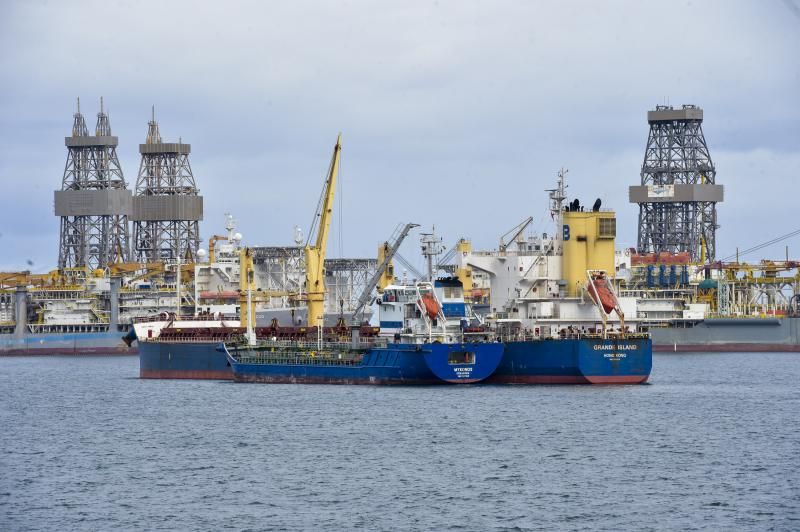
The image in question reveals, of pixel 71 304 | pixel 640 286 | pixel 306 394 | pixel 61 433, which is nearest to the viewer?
pixel 61 433

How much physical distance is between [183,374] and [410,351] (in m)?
24.3

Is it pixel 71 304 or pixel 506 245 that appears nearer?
pixel 506 245

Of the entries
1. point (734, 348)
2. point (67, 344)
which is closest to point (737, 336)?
point (734, 348)

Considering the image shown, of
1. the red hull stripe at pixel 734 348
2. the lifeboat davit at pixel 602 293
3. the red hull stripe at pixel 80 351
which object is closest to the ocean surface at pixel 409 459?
the lifeboat davit at pixel 602 293

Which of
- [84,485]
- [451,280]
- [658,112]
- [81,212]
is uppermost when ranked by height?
[658,112]

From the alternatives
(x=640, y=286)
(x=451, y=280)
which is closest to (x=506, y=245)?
(x=451, y=280)

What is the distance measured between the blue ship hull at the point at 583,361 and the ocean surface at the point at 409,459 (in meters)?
1.21

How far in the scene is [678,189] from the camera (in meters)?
172

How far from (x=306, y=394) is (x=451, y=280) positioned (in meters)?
9.70

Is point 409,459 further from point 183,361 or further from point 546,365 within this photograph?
point 183,361

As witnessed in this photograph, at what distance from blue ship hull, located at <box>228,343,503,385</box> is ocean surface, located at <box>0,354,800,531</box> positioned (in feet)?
3.45

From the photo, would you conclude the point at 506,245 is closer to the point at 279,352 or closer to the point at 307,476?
the point at 279,352

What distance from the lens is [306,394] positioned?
7638 centimetres

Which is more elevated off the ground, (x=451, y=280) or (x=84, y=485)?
(x=451, y=280)
